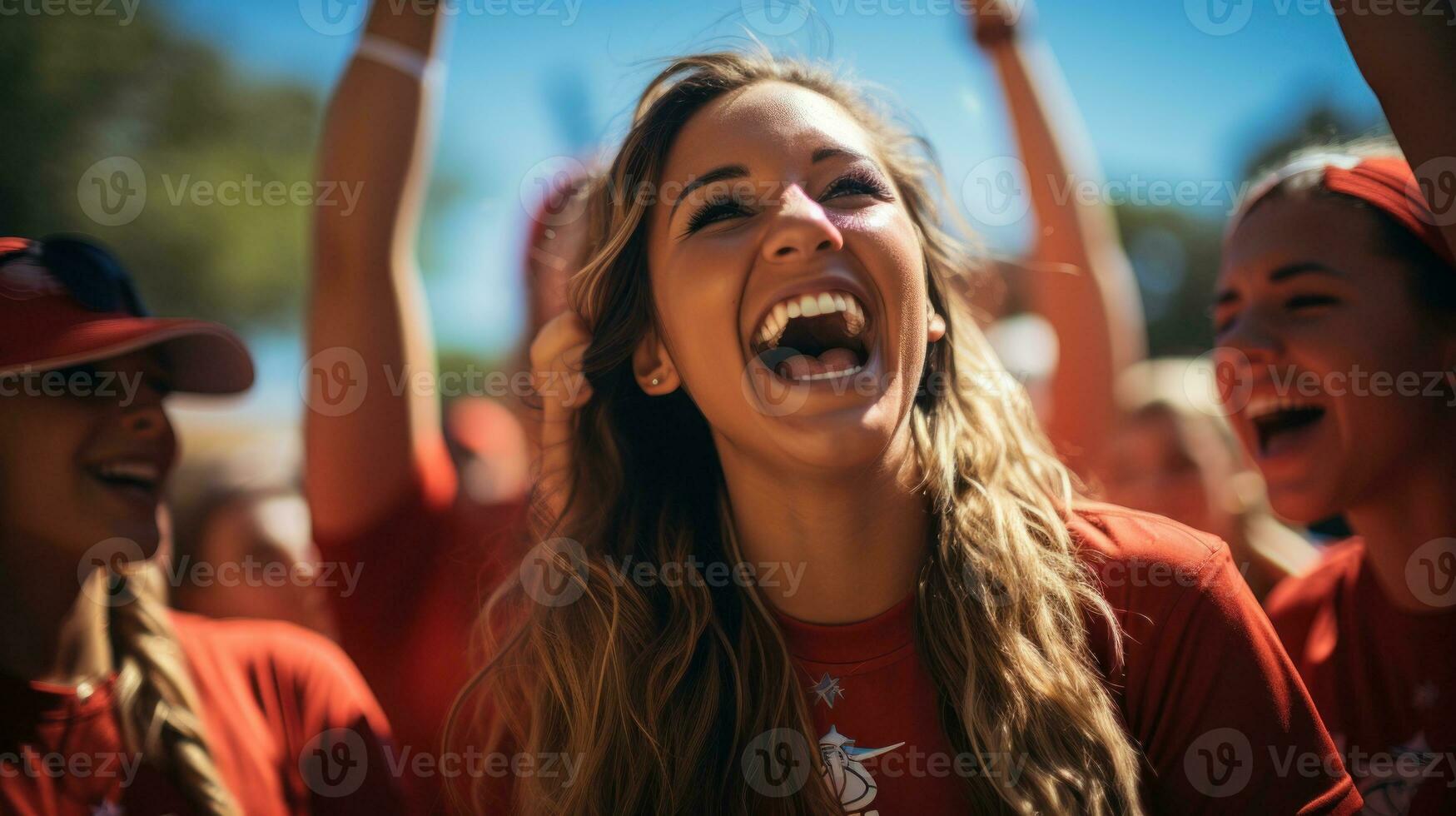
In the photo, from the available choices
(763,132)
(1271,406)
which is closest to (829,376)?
(763,132)

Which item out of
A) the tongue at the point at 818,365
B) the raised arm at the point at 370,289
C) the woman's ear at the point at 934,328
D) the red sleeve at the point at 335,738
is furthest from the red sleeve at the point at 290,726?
the woman's ear at the point at 934,328

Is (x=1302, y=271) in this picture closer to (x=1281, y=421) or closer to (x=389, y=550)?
(x=1281, y=421)

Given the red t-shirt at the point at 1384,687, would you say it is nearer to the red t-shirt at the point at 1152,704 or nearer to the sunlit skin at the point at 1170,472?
the red t-shirt at the point at 1152,704

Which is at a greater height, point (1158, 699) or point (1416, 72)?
point (1416, 72)

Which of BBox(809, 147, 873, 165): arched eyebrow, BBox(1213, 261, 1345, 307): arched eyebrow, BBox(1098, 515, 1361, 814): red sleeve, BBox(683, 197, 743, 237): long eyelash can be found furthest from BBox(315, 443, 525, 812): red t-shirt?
BBox(1213, 261, 1345, 307): arched eyebrow

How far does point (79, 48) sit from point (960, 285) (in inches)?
291

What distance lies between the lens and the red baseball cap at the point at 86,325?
206 centimetres

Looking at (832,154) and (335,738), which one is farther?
(335,738)

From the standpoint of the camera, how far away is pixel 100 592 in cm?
221

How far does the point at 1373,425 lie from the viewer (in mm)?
2066

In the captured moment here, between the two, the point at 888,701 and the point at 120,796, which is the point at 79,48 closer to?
the point at 120,796

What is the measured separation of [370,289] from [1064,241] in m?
2.06

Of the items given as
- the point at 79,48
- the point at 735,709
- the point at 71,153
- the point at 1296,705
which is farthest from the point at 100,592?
the point at 79,48

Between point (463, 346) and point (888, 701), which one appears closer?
point (888, 701)
